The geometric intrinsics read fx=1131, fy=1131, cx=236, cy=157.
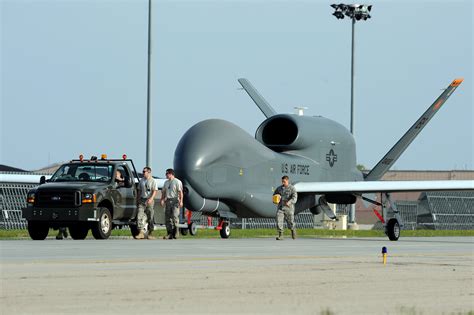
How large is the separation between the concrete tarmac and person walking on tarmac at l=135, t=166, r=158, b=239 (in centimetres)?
910

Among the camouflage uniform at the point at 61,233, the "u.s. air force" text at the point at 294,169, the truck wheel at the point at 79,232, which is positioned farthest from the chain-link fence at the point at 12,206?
the truck wheel at the point at 79,232

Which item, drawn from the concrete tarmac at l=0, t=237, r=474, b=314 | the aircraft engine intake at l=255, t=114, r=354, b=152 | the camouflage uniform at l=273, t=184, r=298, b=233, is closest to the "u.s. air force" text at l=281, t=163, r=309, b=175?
the aircraft engine intake at l=255, t=114, r=354, b=152

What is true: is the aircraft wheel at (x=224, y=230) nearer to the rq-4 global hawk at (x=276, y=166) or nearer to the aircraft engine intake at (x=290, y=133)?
the rq-4 global hawk at (x=276, y=166)

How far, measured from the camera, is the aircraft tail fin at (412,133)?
3697 centimetres

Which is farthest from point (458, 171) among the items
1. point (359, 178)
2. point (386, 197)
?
point (386, 197)

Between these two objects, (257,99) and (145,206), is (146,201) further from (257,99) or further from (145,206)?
(257,99)

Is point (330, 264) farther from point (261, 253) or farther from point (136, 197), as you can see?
point (136, 197)

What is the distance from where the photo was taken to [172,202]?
2766 centimetres

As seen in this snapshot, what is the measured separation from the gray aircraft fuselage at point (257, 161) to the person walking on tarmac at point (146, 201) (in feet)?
8.24

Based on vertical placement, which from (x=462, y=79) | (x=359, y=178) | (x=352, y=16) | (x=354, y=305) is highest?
(x=352, y=16)

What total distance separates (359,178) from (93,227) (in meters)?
16.5

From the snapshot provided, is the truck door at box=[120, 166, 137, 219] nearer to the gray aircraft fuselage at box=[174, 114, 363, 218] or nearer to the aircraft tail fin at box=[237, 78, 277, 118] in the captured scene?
the gray aircraft fuselage at box=[174, 114, 363, 218]

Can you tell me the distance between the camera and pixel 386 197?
3400cm

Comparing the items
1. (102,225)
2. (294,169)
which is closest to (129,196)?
(102,225)
